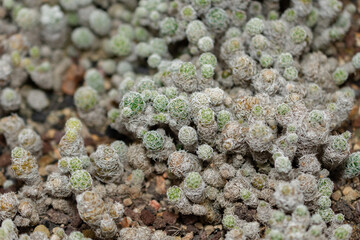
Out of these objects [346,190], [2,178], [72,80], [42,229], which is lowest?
[2,178]

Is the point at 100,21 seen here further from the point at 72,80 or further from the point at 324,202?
the point at 324,202

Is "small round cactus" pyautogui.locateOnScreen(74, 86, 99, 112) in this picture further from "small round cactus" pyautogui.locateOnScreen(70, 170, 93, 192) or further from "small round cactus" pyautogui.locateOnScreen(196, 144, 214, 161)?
"small round cactus" pyautogui.locateOnScreen(196, 144, 214, 161)

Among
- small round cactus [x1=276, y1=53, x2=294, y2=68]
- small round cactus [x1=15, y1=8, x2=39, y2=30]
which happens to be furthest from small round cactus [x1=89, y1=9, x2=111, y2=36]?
small round cactus [x1=276, y1=53, x2=294, y2=68]

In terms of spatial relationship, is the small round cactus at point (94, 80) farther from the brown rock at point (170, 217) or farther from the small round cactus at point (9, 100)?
the brown rock at point (170, 217)

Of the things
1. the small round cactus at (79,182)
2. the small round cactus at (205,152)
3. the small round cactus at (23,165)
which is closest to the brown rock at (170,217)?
the small round cactus at (205,152)

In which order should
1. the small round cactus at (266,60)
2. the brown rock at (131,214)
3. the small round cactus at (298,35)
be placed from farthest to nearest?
the small round cactus at (298,35)
the small round cactus at (266,60)
the brown rock at (131,214)

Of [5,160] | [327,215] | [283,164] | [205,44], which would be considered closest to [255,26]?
[205,44]
